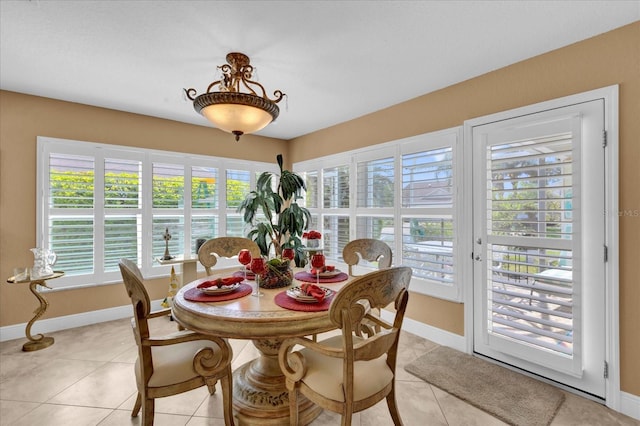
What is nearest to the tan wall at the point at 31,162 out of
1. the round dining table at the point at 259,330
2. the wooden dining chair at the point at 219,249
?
the wooden dining chair at the point at 219,249

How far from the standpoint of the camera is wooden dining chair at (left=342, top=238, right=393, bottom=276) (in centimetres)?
229

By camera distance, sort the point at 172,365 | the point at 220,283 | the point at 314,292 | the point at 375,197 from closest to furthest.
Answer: the point at 172,365 → the point at 314,292 → the point at 220,283 → the point at 375,197

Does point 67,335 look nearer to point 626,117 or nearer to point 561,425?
point 561,425

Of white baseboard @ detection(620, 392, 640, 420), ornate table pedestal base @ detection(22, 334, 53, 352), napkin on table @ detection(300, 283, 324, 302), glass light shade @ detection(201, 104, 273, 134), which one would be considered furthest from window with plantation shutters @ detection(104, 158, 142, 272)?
white baseboard @ detection(620, 392, 640, 420)

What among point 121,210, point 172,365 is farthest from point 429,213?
point 121,210

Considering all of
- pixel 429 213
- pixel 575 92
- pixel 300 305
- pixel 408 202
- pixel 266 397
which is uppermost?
pixel 575 92

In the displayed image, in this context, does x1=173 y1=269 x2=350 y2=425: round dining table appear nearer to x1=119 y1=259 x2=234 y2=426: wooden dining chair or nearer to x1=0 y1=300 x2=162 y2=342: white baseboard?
x1=119 y1=259 x2=234 y2=426: wooden dining chair

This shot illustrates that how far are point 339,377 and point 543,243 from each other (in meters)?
1.89

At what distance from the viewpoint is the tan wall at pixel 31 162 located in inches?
114

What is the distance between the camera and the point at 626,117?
1891mm

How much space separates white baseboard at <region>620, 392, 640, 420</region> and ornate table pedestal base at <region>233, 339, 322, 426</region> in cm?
198

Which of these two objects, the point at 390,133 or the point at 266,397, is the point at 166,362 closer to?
the point at 266,397

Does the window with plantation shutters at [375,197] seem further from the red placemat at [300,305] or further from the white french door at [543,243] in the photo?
the red placemat at [300,305]

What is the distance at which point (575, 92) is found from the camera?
208 cm
